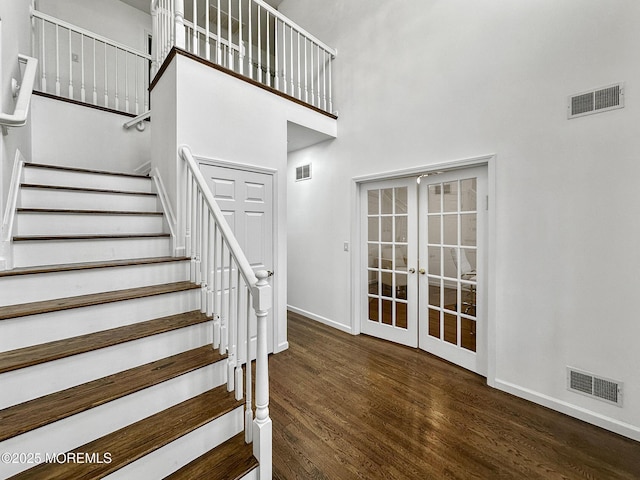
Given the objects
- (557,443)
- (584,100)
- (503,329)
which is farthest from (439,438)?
(584,100)

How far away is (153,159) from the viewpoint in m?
3.01

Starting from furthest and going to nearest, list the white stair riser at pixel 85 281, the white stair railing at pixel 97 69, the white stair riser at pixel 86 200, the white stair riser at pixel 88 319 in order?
the white stair railing at pixel 97 69 < the white stair riser at pixel 86 200 < the white stair riser at pixel 85 281 < the white stair riser at pixel 88 319

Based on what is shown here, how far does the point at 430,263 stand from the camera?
3.12 meters

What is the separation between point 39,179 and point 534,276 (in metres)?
4.18

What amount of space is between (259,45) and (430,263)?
295 centimetres

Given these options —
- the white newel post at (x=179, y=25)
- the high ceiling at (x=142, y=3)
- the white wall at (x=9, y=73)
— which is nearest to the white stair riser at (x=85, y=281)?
the white wall at (x=9, y=73)

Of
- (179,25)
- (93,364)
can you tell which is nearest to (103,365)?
(93,364)

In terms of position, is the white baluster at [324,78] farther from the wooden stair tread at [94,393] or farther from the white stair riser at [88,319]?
the wooden stair tread at [94,393]

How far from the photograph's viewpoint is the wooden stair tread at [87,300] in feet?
4.65

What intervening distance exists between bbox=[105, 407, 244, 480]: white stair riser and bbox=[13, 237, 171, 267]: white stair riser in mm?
1419

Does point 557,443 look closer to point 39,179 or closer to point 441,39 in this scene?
point 441,39

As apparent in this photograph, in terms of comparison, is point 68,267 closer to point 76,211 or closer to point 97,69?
point 76,211

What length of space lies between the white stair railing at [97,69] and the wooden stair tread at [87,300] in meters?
Result: 3.13

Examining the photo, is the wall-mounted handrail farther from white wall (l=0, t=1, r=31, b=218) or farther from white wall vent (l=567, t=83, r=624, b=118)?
white wall vent (l=567, t=83, r=624, b=118)
